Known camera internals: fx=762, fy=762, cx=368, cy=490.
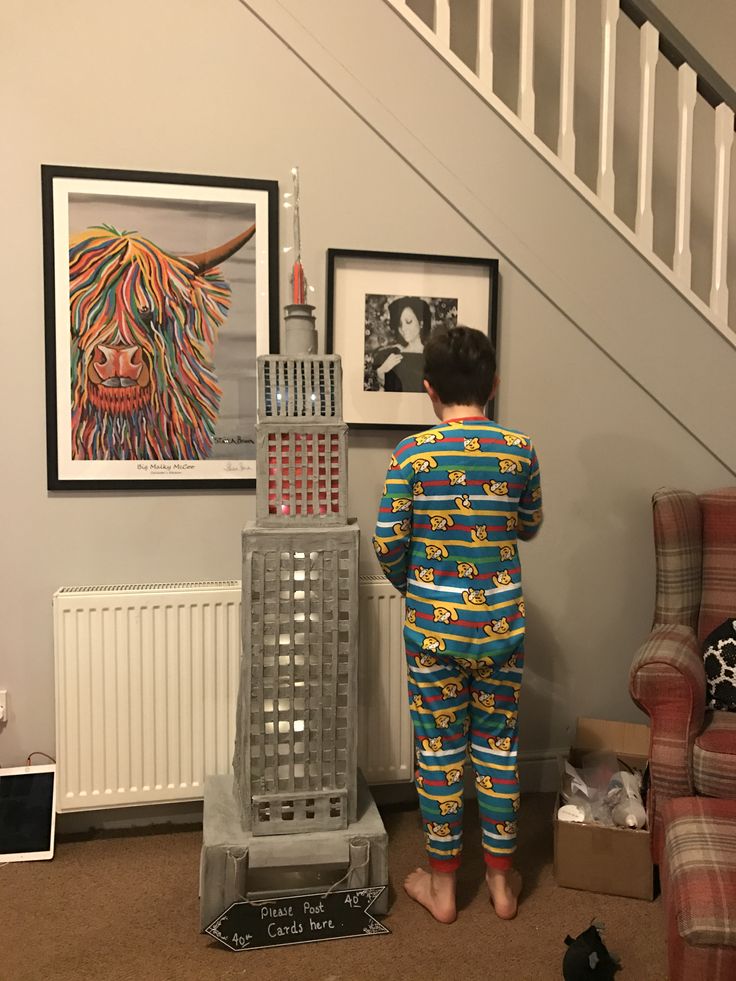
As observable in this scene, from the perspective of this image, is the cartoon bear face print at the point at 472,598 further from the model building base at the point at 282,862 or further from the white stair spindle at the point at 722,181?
the white stair spindle at the point at 722,181

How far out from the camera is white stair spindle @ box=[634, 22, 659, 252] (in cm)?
226

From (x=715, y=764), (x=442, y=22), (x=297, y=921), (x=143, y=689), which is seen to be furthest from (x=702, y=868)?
(x=442, y=22)

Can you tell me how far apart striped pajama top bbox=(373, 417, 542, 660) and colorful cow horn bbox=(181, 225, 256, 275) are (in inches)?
33.8

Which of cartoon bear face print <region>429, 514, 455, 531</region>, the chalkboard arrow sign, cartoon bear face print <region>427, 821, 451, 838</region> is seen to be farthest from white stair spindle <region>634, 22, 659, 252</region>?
the chalkboard arrow sign

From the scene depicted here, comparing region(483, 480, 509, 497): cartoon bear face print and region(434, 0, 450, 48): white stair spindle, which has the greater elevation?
region(434, 0, 450, 48): white stair spindle

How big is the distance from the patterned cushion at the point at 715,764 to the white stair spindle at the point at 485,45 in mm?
1843

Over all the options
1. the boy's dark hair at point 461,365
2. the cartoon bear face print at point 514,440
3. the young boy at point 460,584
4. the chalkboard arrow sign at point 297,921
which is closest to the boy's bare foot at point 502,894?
the young boy at point 460,584

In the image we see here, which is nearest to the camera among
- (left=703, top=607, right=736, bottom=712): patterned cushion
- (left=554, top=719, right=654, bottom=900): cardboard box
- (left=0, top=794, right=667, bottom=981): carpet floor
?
(left=0, top=794, right=667, bottom=981): carpet floor

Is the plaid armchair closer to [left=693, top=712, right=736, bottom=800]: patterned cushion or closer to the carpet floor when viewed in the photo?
[left=693, top=712, right=736, bottom=800]: patterned cushion

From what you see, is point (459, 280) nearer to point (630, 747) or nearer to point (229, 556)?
point (229, 556)

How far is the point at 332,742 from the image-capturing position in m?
1.79

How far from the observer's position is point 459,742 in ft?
5.64

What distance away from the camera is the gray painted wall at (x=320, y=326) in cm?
202

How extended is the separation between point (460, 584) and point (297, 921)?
83cm
